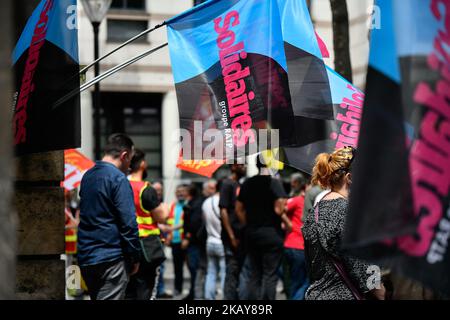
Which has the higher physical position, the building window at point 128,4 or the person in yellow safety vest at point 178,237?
the building window at point 128,4

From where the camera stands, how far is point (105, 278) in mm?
6785

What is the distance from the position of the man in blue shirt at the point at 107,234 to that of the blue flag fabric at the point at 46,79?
112 cm

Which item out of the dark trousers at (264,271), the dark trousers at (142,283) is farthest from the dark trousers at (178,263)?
the dark trousers at (142,283)

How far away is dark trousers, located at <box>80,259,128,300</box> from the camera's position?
266 inches

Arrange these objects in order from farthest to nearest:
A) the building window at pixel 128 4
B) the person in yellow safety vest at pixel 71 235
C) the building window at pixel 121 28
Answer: the building window at pixel 128 4
the building window at pixel 121 28
the person in yellow safety vest at pixel 71 235

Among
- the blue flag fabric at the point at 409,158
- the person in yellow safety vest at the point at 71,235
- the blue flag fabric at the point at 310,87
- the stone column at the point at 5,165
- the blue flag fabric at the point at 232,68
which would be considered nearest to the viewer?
the stone column at the point at 5,165

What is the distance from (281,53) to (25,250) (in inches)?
91.5

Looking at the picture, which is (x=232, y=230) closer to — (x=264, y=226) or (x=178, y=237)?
(x=264, y=226)

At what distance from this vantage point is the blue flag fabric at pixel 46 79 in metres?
5.46

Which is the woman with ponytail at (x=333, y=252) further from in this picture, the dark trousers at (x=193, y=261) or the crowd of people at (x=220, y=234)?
the dark trousers at (x=193, y=261)

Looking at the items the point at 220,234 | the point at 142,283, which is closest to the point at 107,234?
the point at 142,283

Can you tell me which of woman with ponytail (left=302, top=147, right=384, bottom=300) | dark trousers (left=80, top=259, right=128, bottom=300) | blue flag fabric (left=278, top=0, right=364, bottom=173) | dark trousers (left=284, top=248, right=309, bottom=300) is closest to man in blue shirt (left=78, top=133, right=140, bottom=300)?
dark trousers (left=80, top=259, right=128, bottom=300)

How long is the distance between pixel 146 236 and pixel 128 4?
1408cm
